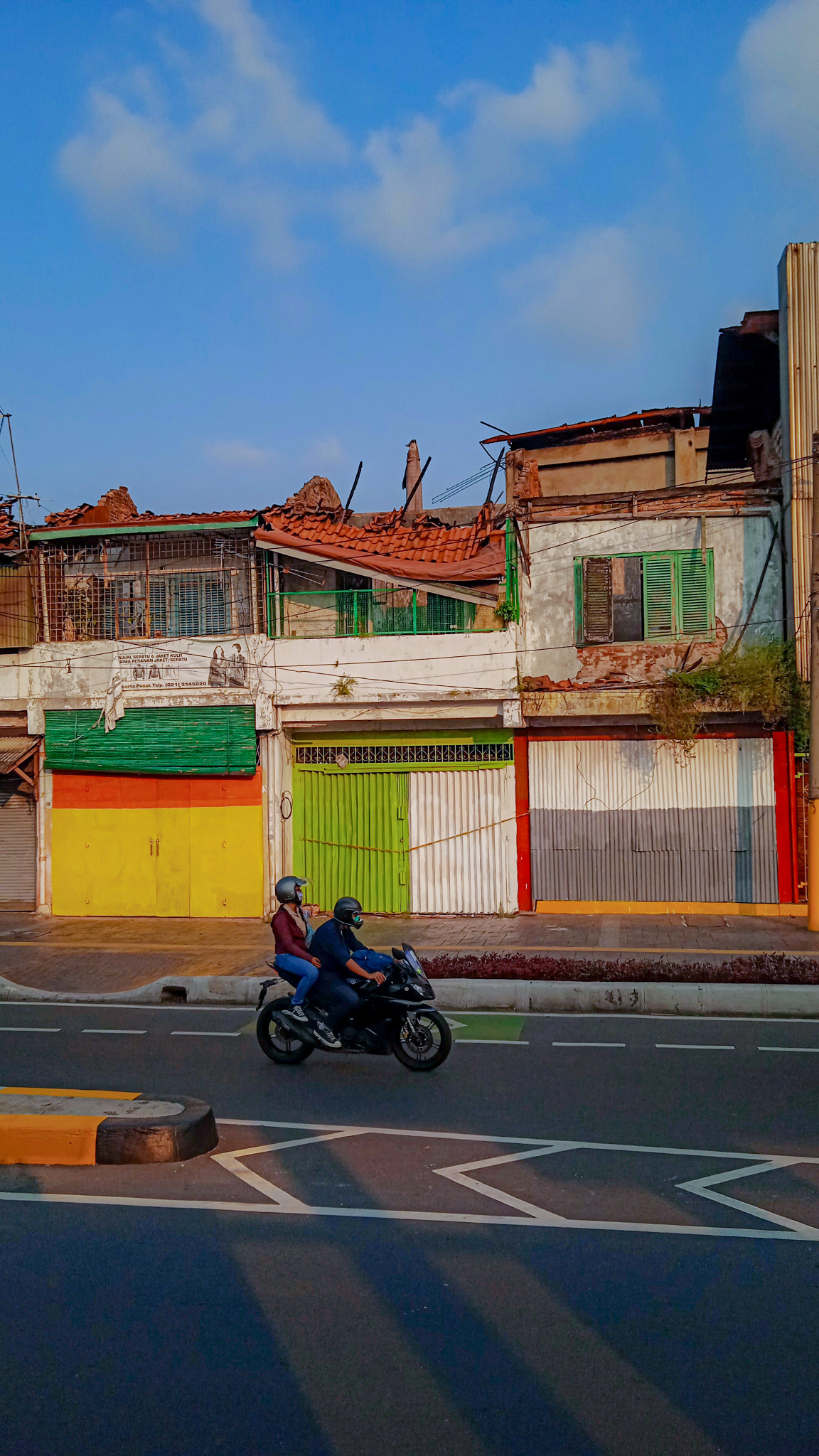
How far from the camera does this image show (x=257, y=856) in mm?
18688

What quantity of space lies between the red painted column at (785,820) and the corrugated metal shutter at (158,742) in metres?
8.55

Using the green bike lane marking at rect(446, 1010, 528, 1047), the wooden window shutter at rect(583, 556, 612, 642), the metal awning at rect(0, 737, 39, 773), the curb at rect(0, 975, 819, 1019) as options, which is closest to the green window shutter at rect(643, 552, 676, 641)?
the wooden window shutter at rect(583, 556, 612, 642)

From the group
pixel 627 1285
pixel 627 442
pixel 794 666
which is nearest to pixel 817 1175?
pixel 627 1285

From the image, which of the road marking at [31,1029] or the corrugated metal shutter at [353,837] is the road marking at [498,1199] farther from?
the corrugated metal shutter at [353,837]

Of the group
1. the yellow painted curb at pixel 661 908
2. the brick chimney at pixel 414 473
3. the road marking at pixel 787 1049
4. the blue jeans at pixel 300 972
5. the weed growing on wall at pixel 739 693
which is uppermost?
the brick chimney at pixel 414 473

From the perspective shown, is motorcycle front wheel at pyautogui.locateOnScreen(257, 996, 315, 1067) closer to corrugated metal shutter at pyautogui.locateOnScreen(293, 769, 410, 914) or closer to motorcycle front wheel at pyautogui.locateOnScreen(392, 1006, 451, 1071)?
motorcycle front wheel at pyautogui.locateOnScreen(392, 1006, 451, 1071)

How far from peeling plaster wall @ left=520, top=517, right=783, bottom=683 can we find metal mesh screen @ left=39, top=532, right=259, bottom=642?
16.1ft

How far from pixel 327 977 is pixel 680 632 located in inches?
414

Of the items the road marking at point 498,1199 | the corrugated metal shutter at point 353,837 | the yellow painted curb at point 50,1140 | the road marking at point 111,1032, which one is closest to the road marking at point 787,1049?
the road marking at point 498,1199

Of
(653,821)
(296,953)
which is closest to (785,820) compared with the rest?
(653,821)

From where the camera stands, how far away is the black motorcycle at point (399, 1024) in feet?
29.0

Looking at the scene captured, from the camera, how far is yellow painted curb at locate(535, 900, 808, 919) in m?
17.3

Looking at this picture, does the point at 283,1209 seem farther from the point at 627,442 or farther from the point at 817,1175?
the point at 627,442

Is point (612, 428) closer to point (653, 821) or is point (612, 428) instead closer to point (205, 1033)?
point (653, 821)
